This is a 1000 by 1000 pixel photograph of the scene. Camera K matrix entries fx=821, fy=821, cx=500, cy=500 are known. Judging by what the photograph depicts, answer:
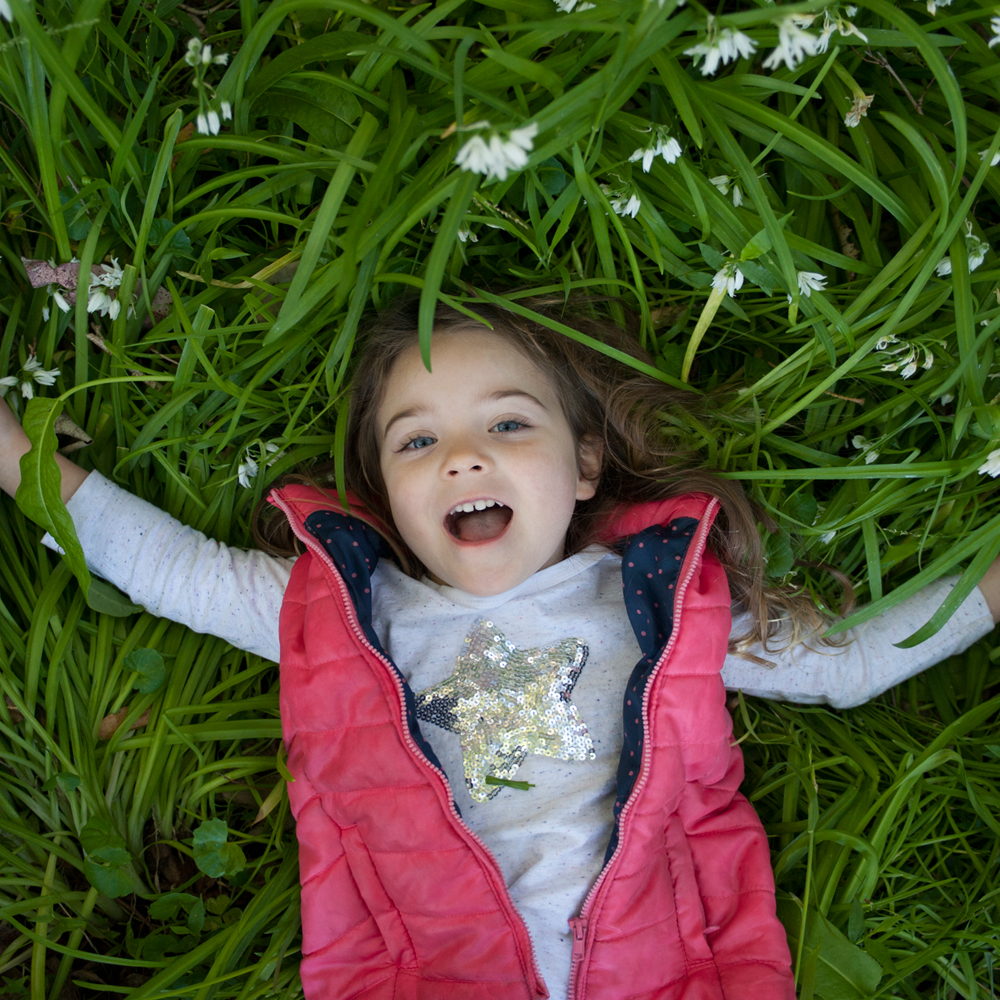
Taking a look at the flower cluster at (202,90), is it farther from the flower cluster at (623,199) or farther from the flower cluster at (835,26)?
the flower cluster at (835,26)

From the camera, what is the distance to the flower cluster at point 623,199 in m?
1.85

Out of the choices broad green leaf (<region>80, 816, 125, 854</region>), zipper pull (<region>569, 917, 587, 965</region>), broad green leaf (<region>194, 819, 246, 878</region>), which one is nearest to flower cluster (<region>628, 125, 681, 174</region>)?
zipper pull (<region>569, 917, 587, 965</region>)

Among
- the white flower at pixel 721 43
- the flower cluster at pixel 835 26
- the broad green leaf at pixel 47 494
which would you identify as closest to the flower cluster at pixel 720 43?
the white flower at pixel 721 43

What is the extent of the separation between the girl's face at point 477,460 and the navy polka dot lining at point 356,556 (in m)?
0.16

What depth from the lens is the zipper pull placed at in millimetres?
1845

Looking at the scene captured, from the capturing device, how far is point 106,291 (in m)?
1.98

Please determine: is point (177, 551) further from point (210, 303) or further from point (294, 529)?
point (210, 303)

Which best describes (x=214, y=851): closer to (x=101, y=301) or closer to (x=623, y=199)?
(x=101, y=301)

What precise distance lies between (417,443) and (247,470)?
19.1 inches

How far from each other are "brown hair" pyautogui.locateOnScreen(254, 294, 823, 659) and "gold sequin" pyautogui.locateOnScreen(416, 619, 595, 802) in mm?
338

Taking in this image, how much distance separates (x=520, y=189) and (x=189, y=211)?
0.86 meters

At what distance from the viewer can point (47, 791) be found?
2146 millimetres

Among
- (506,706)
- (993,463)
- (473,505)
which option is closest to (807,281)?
(993,463)

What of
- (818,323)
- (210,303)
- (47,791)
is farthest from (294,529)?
(818,323)
